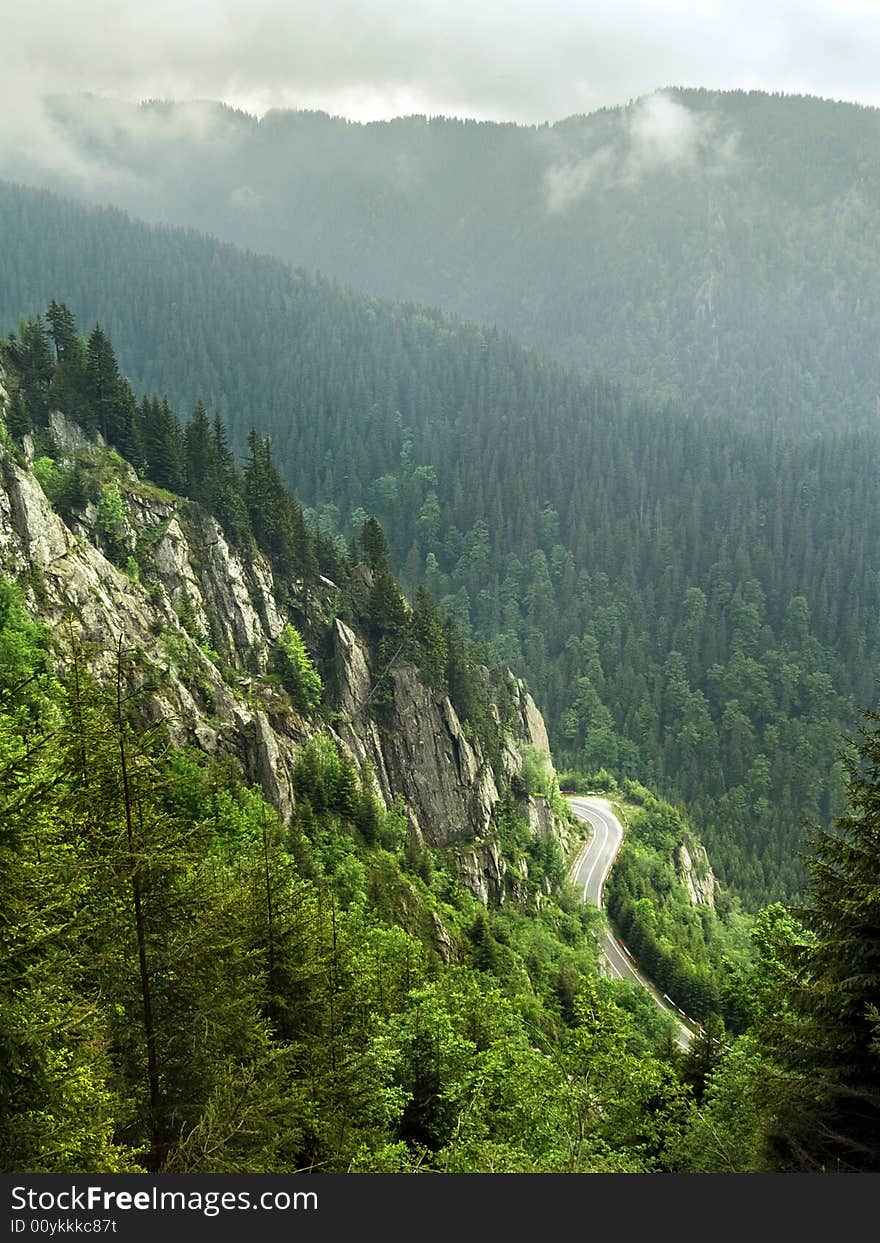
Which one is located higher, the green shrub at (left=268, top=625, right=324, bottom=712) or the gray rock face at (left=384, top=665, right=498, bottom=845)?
the green shrub at (left=268, top=625, right=324, bottom=712)

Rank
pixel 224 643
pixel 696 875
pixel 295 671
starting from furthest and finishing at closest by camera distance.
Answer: pixel 696 875, pixel 295 671, pixel 224 643

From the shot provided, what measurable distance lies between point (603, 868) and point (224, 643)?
5659 centimetres

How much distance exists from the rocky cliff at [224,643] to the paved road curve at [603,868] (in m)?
12.9

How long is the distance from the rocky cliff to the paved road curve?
12923 mm

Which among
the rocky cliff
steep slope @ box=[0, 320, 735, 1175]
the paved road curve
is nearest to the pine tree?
steep slope @ box=[0, 320, 735, 1175]

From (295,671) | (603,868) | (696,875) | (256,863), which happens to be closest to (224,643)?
(295,671)

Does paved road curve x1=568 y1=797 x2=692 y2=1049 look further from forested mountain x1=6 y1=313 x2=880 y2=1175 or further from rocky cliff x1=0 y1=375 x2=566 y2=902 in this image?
rocky cliff x1=0 y1=375 x2=566 y2=902

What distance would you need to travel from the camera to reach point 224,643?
54.3 meters

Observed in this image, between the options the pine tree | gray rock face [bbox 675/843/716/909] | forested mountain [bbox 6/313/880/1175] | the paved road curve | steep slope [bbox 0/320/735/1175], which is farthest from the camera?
gray rock face [bbox 675/843/716/909]

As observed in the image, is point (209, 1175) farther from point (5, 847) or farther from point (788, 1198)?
point (788, 1198)

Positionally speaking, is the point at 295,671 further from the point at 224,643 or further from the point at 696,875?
the point at 696,875

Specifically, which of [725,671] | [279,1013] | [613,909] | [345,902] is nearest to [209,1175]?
[279,1013]

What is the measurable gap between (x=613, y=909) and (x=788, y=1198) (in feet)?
256

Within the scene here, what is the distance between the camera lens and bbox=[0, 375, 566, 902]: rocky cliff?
41812 mm
